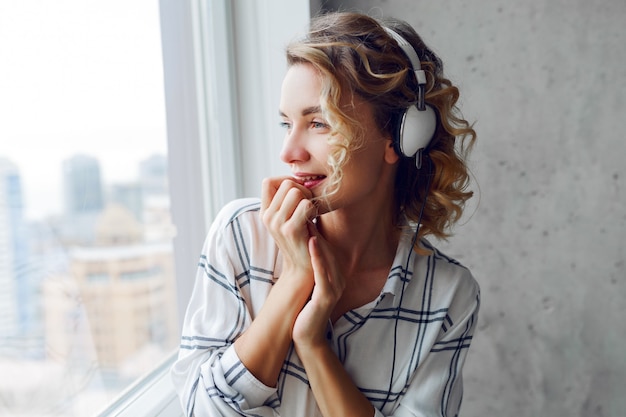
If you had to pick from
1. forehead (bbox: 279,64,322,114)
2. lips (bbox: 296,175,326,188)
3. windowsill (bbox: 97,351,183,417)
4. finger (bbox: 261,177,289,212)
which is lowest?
windowsill (bbox: 97,351,183,417)

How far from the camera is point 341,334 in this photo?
3.71ft

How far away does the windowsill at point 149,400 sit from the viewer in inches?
45.0

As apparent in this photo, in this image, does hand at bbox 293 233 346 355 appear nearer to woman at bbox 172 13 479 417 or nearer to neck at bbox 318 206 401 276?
woman at bbox 172 13 479 417

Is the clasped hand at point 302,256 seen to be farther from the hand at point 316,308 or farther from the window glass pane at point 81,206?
the window glass pane at point 81,206

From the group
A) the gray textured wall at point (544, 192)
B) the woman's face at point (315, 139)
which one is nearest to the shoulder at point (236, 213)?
the woman's face at point (315, 139)

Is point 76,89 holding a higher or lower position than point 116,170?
higher

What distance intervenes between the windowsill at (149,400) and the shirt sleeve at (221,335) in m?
0.16

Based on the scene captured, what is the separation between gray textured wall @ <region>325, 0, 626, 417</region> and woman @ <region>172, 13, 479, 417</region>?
0.64 m

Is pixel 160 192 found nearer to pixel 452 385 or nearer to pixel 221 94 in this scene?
pixel 221 94

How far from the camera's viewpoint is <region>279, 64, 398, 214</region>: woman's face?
101 centimetres

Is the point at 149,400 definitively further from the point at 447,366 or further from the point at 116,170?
the point at 447,366

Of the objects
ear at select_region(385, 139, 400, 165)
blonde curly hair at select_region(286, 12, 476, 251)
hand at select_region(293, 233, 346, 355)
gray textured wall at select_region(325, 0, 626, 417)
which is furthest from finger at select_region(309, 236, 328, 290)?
gray textured wall at select_region(325, 0, 626, 417)

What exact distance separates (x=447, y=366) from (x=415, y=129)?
1.63 ft

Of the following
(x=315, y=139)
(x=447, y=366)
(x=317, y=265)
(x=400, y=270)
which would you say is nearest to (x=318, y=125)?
(x=315, y=139)
